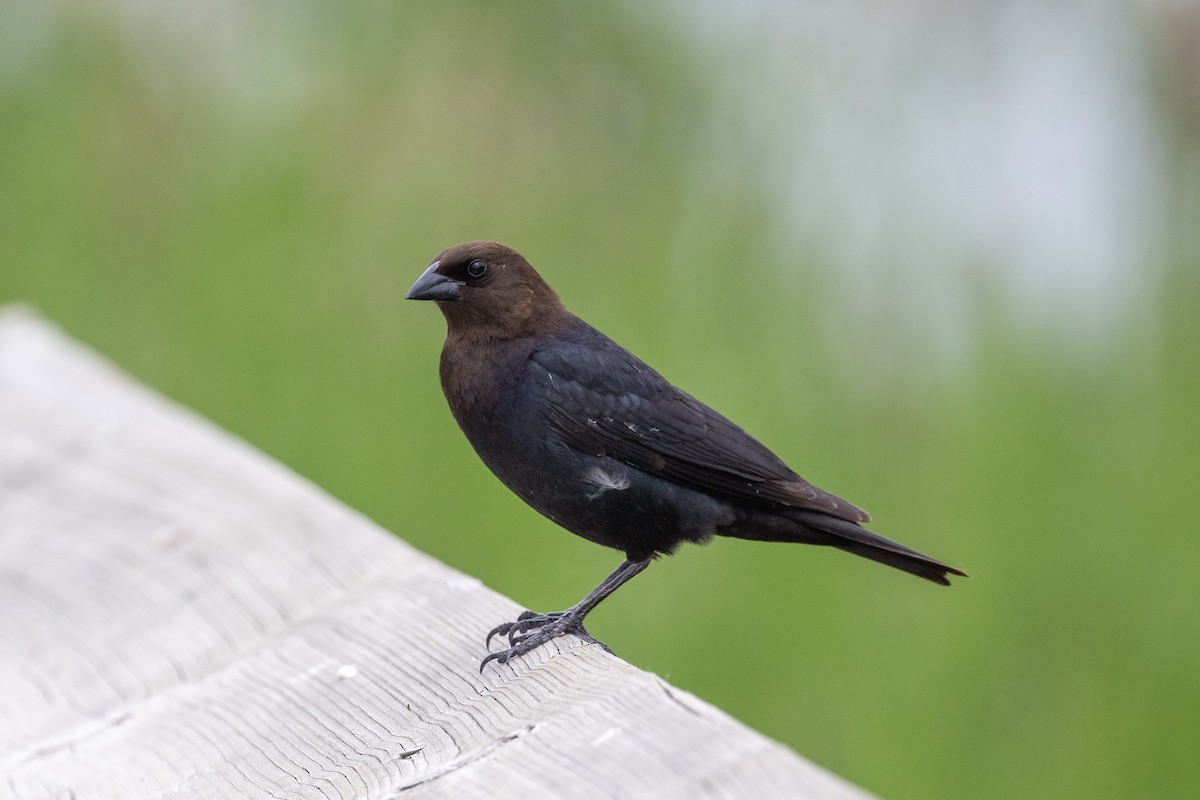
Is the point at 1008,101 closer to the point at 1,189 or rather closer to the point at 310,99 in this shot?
the point at 310,99

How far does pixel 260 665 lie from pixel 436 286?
68cm

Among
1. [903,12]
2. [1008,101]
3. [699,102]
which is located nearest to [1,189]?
[699,102]

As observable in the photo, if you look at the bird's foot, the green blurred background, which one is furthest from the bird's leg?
the green blurred background

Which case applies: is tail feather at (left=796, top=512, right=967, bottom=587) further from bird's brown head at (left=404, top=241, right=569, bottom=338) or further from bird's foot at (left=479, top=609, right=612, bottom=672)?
bird's brown head at (left=404, top=241, right=569, bottom=338)

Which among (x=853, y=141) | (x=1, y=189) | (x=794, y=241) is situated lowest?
(x=1, y=189)

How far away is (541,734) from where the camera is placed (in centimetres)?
152

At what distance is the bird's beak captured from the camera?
237 cm

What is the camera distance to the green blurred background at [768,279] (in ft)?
10.3

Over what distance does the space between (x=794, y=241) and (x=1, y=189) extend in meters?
2.33

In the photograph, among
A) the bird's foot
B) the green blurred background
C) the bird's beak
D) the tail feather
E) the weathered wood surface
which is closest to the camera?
the weathered wood surface

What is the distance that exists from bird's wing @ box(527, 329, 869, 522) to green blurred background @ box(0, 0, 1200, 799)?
0.96 meters

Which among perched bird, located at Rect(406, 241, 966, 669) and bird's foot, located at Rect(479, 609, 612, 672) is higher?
perched bird, located at Rect(406, 241, 966, 669)

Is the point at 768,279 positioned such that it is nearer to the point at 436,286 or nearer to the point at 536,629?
the point at 436,286

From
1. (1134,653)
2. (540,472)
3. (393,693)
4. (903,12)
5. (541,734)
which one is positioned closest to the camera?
(541,734)
